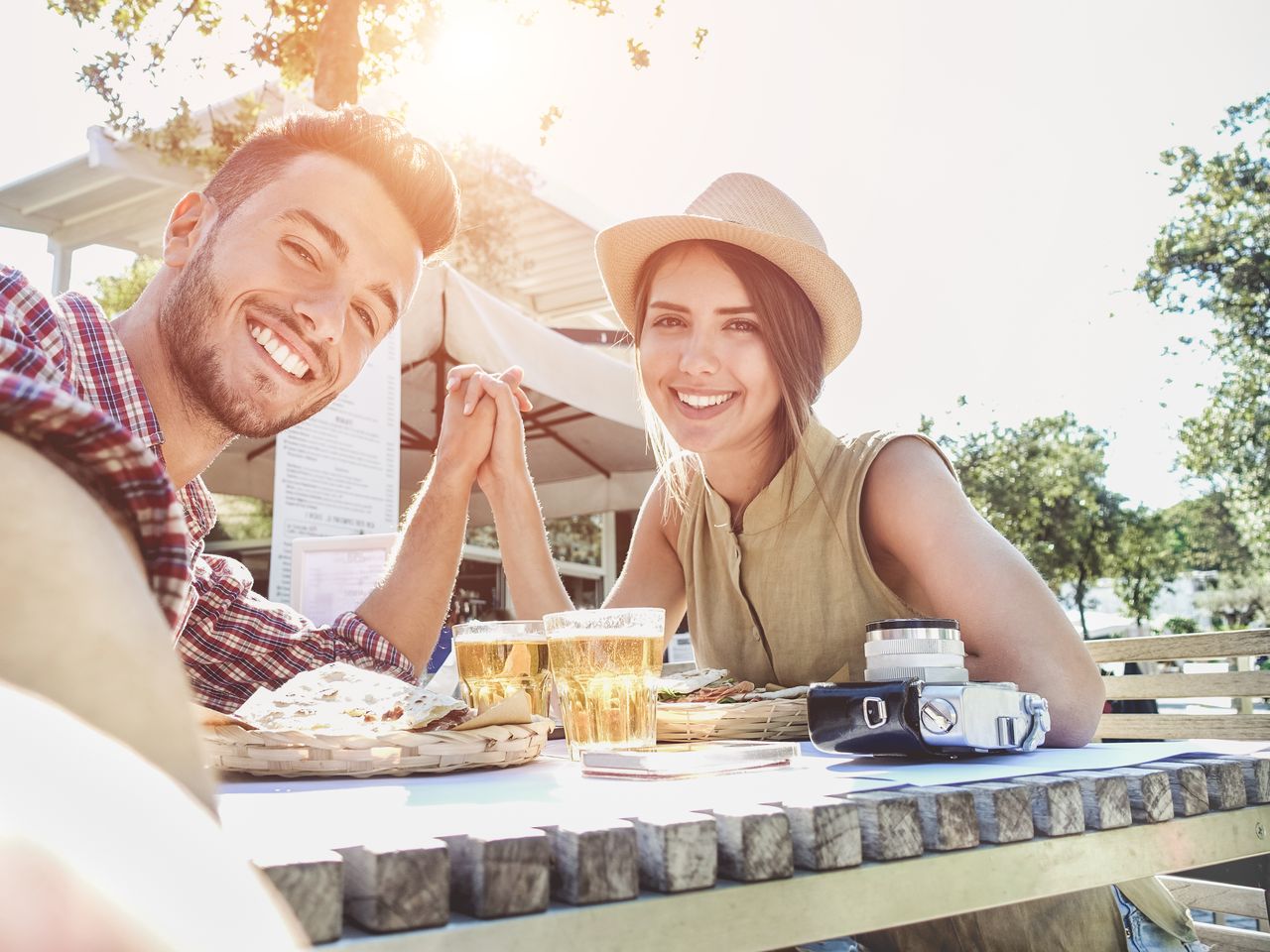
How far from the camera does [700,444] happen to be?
2424mm

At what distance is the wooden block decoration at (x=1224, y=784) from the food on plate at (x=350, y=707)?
923mm

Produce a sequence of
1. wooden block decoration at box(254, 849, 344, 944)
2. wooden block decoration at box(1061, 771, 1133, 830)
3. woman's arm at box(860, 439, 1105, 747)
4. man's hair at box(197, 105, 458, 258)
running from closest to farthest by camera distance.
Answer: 1. wooden block decoration at box(254, 849, 344, 944)
2. wooden block decoration at box(1061, 771, 1133, 830)
3. woman's arm at box(860, 439, 1105, 747)
4. man's hair at box(197, 105, 458, 258)

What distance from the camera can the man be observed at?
6.26 ft

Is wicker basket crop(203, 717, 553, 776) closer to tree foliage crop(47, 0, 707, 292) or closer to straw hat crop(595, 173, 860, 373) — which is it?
straw hat crop(595, 173, 860, 373)

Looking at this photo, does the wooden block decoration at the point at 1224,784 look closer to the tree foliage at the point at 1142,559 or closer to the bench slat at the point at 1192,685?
the bench slat at the point at 1192,685

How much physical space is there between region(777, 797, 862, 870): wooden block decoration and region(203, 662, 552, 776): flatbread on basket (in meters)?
0.64

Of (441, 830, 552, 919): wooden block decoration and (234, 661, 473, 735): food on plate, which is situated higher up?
(234, 661, 473, 735): food on plate

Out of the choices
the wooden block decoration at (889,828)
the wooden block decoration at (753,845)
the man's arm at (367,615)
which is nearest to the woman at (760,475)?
the man's arm at (367,615)

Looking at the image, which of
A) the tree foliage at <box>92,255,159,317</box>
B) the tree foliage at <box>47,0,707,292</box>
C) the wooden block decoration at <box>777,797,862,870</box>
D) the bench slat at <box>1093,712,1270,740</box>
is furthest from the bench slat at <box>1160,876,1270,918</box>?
the tree foliage at <box>92,255,159,317</box>

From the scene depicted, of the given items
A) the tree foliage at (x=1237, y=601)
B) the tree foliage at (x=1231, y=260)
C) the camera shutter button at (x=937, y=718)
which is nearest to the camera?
the camera shutter button at (x=937, y=718)

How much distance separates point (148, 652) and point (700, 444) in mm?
2071

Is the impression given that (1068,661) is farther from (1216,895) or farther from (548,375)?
(548,375)

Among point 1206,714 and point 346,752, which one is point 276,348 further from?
point 1206,714

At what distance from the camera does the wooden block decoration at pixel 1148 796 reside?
865 mm
